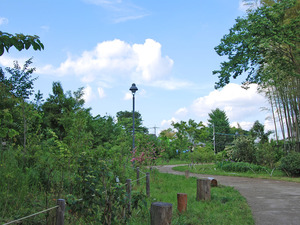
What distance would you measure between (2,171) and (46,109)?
35.1 feet

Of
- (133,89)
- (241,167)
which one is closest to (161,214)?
(133,89)

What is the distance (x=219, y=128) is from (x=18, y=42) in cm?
5087

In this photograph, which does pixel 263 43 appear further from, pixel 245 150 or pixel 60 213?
pixel 60 213

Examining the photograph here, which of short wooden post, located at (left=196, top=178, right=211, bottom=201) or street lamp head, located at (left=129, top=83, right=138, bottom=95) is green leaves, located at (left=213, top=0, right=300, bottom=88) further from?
short wooden post, located at (left=196, top=178, right=211, bottom=201)

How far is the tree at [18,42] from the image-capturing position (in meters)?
2.94

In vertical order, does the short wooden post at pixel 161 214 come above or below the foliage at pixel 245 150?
below

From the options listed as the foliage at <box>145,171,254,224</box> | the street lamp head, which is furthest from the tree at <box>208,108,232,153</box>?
the foliage at <box>145,171,254,224</box>

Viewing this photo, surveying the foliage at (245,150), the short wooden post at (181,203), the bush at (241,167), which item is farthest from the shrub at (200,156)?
the short wooden post at (181,203)

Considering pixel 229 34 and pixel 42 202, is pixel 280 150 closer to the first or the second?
pixel 229 34

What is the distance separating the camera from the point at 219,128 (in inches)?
2034

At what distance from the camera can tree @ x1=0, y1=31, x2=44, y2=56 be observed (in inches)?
116

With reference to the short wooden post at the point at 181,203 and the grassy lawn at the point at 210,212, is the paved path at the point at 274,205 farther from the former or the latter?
the short wooden post at the point at 181,203

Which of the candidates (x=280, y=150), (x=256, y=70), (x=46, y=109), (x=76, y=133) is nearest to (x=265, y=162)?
(x=280, y=150)

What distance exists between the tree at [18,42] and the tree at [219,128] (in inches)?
1799
